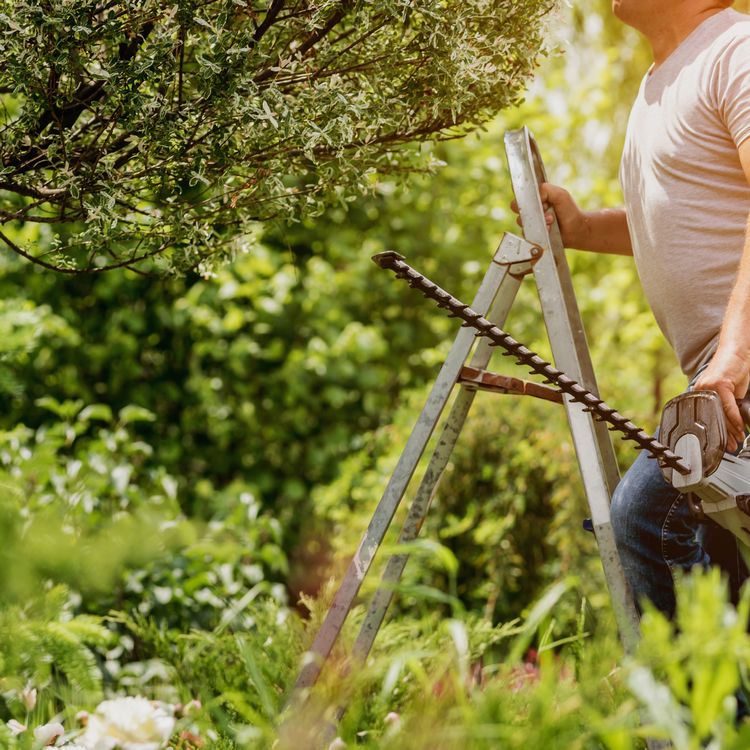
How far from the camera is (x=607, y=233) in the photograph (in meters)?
2.28

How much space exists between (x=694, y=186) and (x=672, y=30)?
36cm

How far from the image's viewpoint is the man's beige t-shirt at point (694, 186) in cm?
183

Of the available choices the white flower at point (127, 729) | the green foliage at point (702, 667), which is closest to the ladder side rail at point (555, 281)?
the green foliage at point (702, 667)

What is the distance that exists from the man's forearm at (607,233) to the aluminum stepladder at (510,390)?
0.15 m

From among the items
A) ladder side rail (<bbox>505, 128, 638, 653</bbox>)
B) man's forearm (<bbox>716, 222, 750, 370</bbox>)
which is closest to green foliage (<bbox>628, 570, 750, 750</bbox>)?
ladder side rail (<bbox>505, 128, 638, 653</bbox>)

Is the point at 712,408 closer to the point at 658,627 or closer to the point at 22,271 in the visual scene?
the point at 658,627

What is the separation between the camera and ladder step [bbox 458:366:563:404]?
6.48ft

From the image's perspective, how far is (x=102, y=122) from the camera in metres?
1.83

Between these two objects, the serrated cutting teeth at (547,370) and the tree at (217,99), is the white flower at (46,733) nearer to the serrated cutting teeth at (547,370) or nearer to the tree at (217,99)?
the tree at (217,99)

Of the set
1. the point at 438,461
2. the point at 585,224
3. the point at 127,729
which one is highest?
the point at 585,224

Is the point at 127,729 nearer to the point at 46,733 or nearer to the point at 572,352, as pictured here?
the point at 46,733

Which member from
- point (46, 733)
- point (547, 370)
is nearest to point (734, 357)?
point (547, 370)

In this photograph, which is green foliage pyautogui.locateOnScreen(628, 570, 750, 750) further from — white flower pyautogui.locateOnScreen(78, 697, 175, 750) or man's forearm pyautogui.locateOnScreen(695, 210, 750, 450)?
white flower pyautogui.locateOnScreen(78, 697, 175, 750)

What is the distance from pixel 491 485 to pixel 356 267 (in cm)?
149
